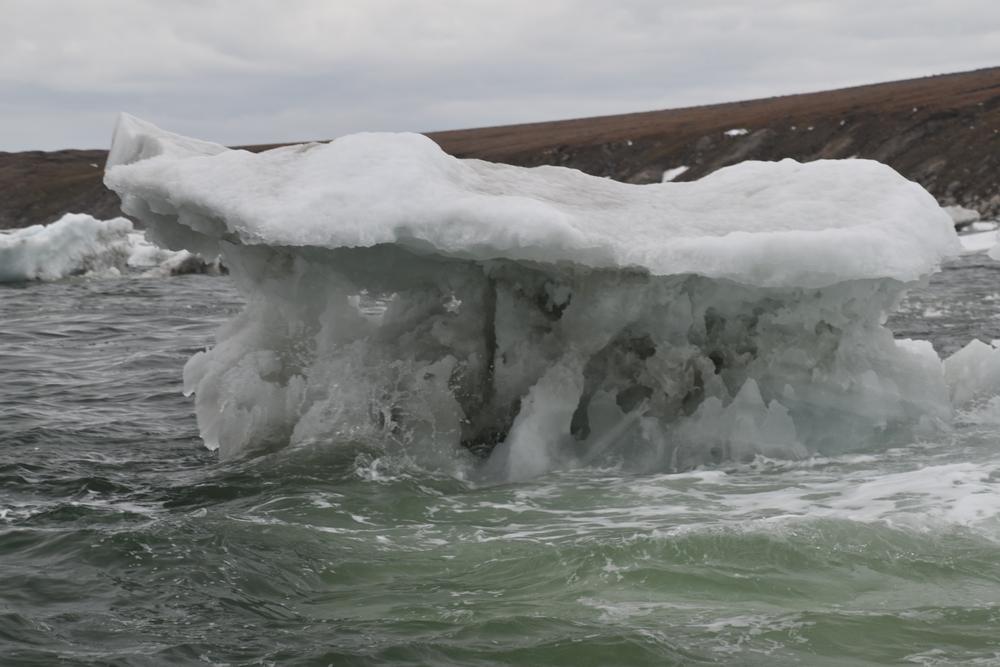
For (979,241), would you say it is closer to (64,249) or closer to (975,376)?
(64,249)

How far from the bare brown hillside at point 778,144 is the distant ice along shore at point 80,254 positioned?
91.6ft

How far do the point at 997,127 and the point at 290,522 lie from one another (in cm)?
4874

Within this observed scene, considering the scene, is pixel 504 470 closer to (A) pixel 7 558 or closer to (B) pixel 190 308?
(A) pixel 7 558

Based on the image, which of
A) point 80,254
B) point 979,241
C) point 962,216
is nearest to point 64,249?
point 80,254

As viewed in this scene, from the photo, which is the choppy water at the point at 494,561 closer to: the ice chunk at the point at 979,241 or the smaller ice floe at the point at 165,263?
the smaller ice floe at the point at 165,263

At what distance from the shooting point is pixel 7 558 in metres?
6.62

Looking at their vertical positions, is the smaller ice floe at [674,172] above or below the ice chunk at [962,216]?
above

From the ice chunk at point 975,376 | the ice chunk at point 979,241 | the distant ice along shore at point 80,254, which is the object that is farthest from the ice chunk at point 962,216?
the ice chunk at point 975,376

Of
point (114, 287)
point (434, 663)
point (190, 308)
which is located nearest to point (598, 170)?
point (114, 287)

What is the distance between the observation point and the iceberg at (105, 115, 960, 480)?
8422 millimetres

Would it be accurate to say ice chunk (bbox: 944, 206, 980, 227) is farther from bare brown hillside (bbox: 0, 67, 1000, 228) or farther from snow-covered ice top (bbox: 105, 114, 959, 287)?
snow-covered ice top (bbox: 105, 114, 959, 287)

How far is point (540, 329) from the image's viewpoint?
902cm

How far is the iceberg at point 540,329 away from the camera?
27.6 feet

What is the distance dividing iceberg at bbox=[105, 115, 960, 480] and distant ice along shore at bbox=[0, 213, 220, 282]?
21.6 m
